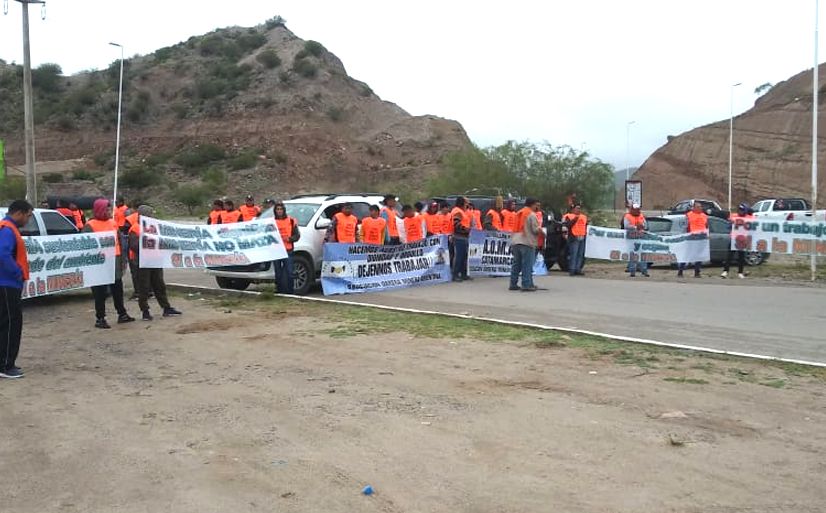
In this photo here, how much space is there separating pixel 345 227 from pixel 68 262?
509 centimetres

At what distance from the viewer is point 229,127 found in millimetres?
76125

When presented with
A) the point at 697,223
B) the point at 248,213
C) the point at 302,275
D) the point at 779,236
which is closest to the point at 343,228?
the point at 302,275

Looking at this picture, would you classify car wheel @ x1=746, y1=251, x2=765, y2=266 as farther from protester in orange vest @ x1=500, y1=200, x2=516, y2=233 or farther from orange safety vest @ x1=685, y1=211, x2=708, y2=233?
protester in orange vest @ x1=500, y1=200, x2=516, y2=233

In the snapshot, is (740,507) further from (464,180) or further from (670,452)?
(464,180)

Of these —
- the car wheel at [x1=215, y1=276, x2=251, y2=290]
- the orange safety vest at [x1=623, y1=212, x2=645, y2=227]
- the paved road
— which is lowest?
the paved road

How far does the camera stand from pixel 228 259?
13758 mm

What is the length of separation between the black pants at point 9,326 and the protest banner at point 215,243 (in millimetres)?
4100

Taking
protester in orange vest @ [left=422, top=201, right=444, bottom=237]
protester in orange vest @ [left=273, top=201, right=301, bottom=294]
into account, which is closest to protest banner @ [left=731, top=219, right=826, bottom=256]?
protester in orange vest @ [left=422, top=201, right=444, bottom=237]

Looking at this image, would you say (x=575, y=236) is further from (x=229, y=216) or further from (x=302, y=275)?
(x=229, y=216)

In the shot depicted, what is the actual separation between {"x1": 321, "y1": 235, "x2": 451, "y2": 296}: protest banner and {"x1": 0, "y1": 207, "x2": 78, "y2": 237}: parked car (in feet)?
15.1

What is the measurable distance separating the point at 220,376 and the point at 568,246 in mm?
Answer: 12390

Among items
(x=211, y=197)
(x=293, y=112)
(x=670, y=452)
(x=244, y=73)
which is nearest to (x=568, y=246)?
(x=670, y=452)

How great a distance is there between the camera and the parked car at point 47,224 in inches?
526

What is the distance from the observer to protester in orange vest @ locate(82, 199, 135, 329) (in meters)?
11.0
